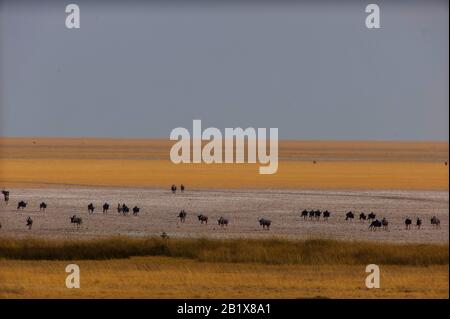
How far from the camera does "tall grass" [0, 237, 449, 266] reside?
20688 millimetres

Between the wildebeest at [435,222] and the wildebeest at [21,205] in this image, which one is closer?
the wildebeest at [435,222]

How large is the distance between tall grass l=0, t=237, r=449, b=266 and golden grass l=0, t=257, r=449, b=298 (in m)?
0.58

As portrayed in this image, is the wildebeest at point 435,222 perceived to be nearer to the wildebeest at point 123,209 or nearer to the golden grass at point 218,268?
the golden grass at point 218,268

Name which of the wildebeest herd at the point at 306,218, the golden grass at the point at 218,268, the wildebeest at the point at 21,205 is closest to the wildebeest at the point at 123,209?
the wildebeest herd at the point at 306,218

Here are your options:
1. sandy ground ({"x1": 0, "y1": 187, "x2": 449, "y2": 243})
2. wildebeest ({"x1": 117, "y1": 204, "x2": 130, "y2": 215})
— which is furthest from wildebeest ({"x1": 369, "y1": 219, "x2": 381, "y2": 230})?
wildebeest ({"x1": 117, "y1": 204, "x2": 130, "y2": 215})

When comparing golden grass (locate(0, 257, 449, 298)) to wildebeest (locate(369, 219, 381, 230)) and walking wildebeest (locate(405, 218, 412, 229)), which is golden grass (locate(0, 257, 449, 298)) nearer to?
wildebeest (locate(369, 219, 381, 230))

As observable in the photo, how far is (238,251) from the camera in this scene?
838 inches

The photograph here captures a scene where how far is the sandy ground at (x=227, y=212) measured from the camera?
87.7ft

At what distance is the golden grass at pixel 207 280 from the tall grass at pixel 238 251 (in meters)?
0.58

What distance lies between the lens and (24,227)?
27.5m

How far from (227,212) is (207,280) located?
609 inches

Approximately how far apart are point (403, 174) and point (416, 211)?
1092 inches
